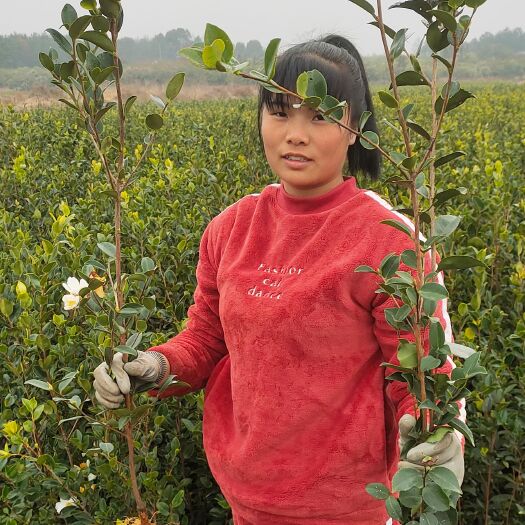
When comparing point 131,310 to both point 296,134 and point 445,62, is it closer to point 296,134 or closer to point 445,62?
point 296,134

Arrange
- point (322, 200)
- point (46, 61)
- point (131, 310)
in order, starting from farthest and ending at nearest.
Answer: point (322, 200), point (131, 310), point (46, 61)

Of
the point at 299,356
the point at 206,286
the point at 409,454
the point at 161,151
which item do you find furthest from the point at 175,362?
the point at 161,151

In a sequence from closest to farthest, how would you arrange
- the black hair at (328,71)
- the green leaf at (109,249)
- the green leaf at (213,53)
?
1. the green leaf at (213,53)
2. the green leaf at (109,249)
3. the black hair at (328,71)

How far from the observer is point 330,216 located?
4.67ft

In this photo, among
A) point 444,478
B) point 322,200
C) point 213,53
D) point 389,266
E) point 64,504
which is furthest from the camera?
point 64,504

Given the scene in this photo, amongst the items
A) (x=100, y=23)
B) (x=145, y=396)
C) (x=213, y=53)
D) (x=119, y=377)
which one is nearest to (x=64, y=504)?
(x=145, y=396)

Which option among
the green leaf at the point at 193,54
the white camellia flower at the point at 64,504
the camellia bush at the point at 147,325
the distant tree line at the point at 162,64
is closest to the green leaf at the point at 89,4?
the camellia bush at the point at 147,325

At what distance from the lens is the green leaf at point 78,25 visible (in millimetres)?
1016

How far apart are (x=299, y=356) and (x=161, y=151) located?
417 cm

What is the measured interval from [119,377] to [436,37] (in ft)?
2.94

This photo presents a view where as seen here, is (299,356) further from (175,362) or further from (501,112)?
(501,112)

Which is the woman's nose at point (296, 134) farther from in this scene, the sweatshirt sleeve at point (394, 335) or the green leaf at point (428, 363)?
the green leaf at point (428, 363)

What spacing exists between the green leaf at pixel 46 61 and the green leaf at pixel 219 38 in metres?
0.42

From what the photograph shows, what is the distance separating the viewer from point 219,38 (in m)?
0.82
